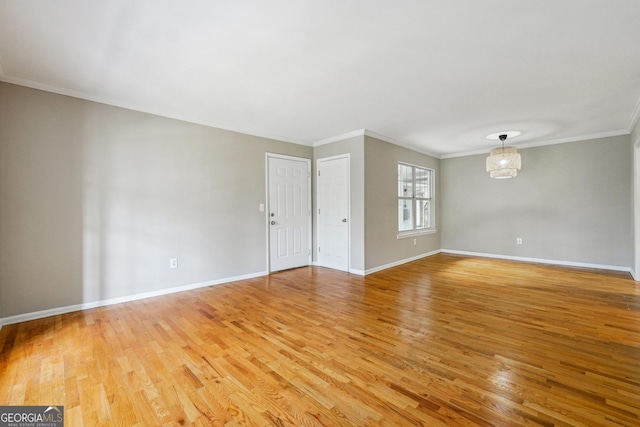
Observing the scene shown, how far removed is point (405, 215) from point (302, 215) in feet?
7.51

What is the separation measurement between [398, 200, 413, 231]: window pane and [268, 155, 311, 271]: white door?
192 cm

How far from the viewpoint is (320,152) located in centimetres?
532

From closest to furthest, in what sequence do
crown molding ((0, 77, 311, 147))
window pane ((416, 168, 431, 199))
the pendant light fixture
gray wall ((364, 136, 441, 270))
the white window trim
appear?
crown molding ((0, 77, 311, 147))
the pendant light fixture
gray wall ((364, 136, 441, 270))
the white window trim
window pane ((416, 168, 431, 199))

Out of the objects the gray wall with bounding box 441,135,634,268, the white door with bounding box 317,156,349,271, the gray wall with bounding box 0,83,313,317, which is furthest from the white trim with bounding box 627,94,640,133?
Answer: the gray wall with bounding box 0,83,313,317

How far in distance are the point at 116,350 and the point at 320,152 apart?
13.7 feet

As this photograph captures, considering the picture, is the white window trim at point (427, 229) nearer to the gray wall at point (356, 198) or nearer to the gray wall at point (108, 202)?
the gray wall at point (356, 198)

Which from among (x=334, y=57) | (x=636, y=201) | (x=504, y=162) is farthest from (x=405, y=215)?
(x=334, y=57)

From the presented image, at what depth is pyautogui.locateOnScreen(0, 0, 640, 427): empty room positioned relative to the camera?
1753mm

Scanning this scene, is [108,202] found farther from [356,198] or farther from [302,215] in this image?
[356,198]

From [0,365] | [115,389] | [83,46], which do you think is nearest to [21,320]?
[0,365]

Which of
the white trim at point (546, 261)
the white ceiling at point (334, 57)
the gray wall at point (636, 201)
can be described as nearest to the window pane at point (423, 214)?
the white trim at point (546, 261)

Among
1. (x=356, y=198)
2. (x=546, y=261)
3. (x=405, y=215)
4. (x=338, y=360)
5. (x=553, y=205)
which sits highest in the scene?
(x=356, y=198)

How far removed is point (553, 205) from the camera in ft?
17.7

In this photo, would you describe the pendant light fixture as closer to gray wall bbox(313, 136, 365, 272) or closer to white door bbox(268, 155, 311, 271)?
gray wall bbox(313, 136, 365, 272)
